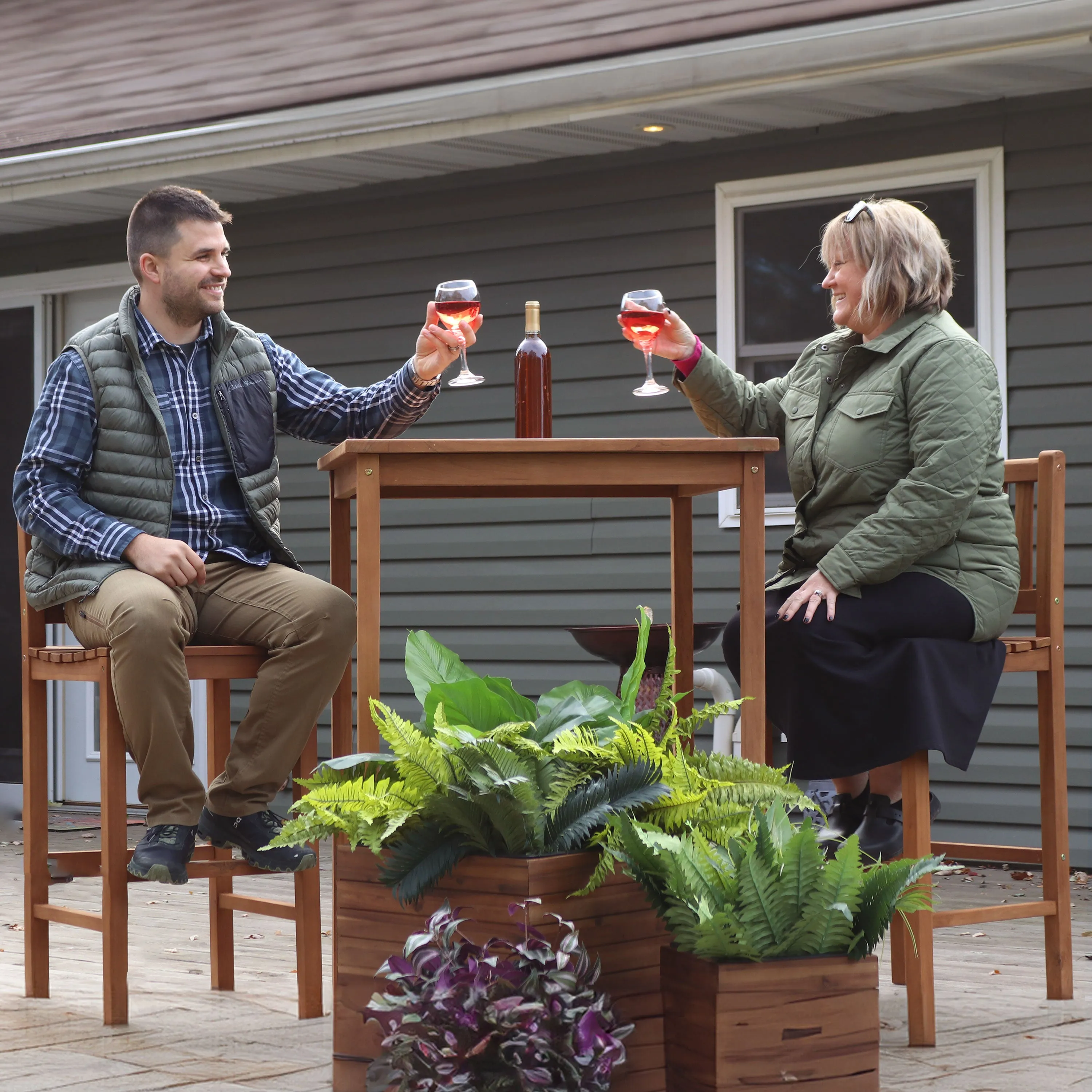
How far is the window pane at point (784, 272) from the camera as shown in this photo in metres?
5.42

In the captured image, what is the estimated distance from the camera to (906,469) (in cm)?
296

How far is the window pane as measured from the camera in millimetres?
5418

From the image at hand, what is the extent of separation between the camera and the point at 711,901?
7.02ft

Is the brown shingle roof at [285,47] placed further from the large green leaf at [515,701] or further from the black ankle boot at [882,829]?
the large green leaf at [515,701]

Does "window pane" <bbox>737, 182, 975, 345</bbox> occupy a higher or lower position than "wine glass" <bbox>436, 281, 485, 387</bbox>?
higher

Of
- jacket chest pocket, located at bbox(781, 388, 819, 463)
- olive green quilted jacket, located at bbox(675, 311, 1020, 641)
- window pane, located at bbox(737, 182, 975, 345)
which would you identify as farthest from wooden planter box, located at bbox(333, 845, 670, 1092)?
window pane, located at bbox(737, 182, 975, 345)

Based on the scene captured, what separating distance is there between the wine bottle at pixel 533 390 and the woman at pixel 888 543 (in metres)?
0.41

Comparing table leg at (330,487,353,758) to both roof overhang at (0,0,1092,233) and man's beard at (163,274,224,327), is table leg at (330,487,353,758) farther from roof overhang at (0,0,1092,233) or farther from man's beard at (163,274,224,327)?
roof overhang at (0,0,1092,233)

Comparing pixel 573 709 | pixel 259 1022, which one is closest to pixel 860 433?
pixel 573 709

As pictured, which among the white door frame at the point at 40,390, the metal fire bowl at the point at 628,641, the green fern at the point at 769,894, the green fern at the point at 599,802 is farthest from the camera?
the white door frame at the point at 40,390

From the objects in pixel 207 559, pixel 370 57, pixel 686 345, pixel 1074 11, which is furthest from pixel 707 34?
pixel 207 559

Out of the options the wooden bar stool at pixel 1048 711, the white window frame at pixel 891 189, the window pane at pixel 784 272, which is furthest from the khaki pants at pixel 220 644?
the window pane at pixel 784 272

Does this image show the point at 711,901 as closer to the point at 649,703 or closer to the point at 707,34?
→ the point at 649,703

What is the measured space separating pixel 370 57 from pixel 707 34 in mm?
1519
